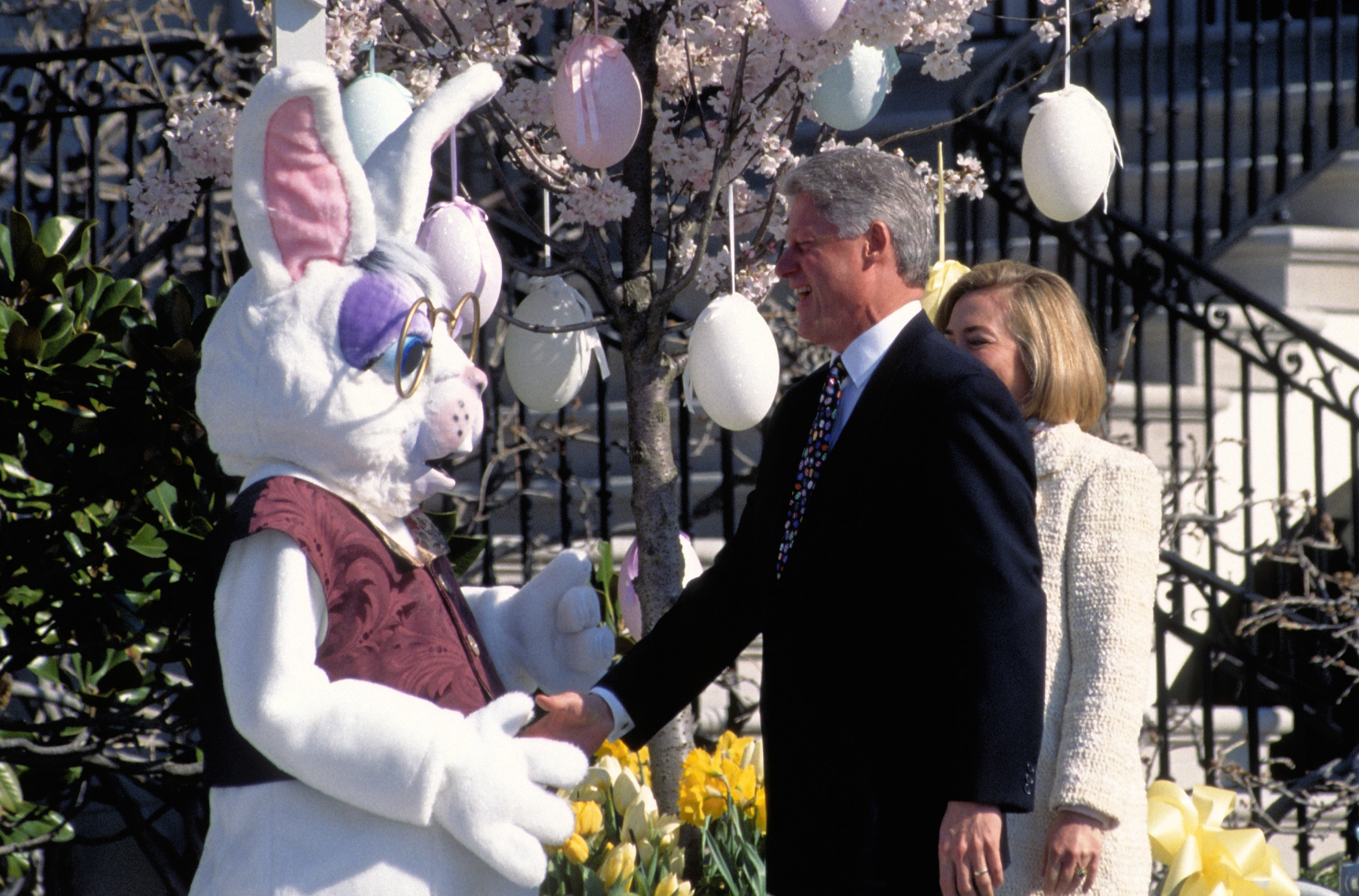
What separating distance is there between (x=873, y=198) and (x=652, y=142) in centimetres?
94

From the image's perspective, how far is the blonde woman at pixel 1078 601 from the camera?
203cm

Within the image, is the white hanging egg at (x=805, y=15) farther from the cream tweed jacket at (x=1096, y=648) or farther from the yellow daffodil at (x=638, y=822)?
the yellow daffodil at (x=638, y=822)

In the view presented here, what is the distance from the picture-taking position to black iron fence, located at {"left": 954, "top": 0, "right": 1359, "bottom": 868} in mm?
4230

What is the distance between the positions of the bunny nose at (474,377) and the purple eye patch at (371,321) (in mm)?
88

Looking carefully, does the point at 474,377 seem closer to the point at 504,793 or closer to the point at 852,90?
the point at 504,793

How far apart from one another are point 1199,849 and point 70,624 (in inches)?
93.7

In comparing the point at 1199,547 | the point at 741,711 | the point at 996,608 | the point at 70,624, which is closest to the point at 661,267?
the point at 741,711

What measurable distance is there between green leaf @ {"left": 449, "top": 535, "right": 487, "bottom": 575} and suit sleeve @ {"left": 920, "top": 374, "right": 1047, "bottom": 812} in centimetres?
145

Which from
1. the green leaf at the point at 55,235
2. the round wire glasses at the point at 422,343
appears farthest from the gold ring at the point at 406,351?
the green leaf at the point at 55,235

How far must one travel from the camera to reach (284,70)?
1.79 metres

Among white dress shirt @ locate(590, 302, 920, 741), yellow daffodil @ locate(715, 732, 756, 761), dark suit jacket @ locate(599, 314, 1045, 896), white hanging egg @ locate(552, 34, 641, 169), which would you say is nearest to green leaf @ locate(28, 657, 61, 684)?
yellow daffodil @ locate(715, 732, 756, 761)

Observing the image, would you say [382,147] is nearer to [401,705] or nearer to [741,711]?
[401,705]

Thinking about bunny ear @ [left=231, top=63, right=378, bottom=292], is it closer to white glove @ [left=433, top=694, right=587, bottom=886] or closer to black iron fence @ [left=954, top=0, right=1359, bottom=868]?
white glove @ [left=433, top=694, right=587, bottom=886]

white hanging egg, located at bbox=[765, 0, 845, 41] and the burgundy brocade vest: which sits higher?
white hanging egg, located at bbox=[765, 0, 845, 41]
